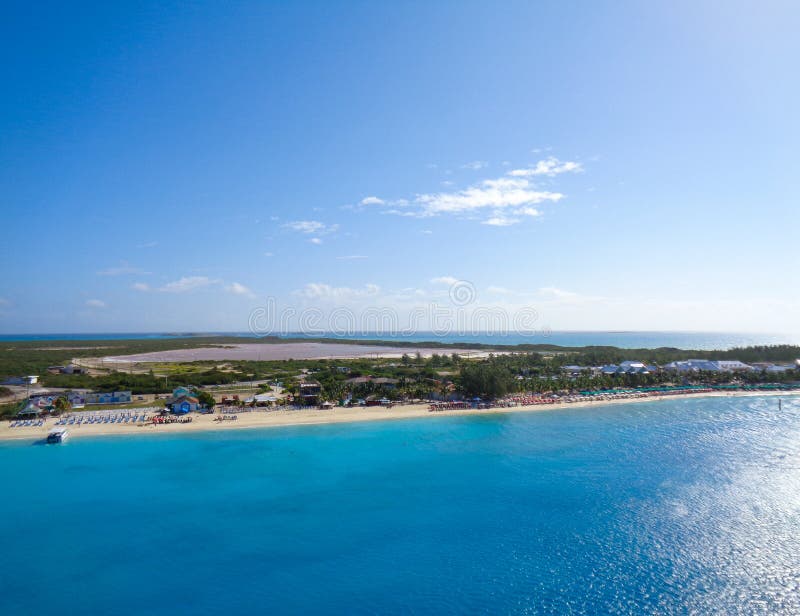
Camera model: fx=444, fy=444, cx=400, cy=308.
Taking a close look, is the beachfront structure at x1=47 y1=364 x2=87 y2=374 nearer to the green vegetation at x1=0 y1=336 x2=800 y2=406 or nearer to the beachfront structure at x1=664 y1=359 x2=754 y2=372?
the green vegetation at x1=0 y1=336 x2=800 y2=406

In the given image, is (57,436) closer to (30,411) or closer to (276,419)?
(30,411)

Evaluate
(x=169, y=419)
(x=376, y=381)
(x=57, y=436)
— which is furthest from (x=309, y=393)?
(x=57, y=436)

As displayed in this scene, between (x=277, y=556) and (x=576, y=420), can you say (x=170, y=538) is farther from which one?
(x=576, y=420)

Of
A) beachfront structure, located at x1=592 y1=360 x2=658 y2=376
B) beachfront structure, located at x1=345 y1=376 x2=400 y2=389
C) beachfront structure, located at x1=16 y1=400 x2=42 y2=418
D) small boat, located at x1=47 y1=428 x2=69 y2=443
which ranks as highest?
beachfront structure, located at x1=592 y1=360 x2=658 y2=376

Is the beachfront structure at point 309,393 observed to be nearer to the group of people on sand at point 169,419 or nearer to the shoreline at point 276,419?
the shoreline at point 276,419

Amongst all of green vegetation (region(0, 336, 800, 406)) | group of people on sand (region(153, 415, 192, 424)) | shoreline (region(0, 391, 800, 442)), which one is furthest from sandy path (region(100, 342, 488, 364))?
group of people on sand (region(153, 415, 192, 424))

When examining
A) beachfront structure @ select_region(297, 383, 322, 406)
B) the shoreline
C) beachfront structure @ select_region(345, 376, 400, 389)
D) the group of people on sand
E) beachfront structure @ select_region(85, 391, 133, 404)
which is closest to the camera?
the shoreline

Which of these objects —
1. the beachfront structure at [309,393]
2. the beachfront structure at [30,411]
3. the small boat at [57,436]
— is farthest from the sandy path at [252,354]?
the small boat at [57,436]

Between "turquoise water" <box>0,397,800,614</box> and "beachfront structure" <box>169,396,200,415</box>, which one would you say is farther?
"beachfront structure" <box>169,396,200,415</box>
